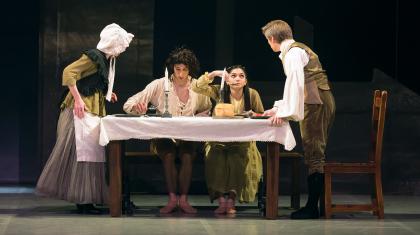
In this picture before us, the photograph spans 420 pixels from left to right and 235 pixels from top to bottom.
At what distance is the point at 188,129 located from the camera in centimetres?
720

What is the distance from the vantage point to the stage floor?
6680 millimetres

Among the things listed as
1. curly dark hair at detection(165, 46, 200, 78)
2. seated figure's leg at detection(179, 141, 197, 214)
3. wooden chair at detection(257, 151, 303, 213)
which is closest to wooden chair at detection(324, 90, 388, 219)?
wooden chair at detection(257, 151, 303, 213)

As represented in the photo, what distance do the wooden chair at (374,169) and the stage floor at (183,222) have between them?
8cm

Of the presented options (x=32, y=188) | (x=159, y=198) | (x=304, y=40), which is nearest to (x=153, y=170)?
(x=159, y=198)

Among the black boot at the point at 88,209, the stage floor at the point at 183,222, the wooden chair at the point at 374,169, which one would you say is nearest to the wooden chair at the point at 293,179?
the stage floor at the point at 183,222

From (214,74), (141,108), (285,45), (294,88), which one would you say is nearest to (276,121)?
(294,88)

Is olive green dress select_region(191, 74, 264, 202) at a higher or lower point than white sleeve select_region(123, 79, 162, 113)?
lower

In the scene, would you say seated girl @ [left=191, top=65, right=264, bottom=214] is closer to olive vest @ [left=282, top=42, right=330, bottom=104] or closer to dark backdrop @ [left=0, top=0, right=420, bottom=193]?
olive vest @ [left=282, top=42, right=330, bottom=104]

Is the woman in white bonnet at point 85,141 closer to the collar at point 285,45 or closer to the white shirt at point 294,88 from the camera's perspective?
the collar at point 285,45

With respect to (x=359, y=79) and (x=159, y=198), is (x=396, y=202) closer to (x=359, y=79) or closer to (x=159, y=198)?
(x=359, y=79)

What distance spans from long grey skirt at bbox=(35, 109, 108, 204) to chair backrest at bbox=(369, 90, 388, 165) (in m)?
2.00

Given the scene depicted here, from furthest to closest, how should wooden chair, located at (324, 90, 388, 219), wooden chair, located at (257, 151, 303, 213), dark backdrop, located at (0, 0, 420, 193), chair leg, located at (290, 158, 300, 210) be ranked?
dark backdrop, located at (0, 0, 420, 193) → chair leg, located at (290, 158, 300, 210) → wooden chair, located at (257, 151, 303, 213) → wooden chair, located at (324, 90, 388, 219)

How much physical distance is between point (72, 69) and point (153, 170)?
6.49 ft

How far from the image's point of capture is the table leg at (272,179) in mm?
7238
